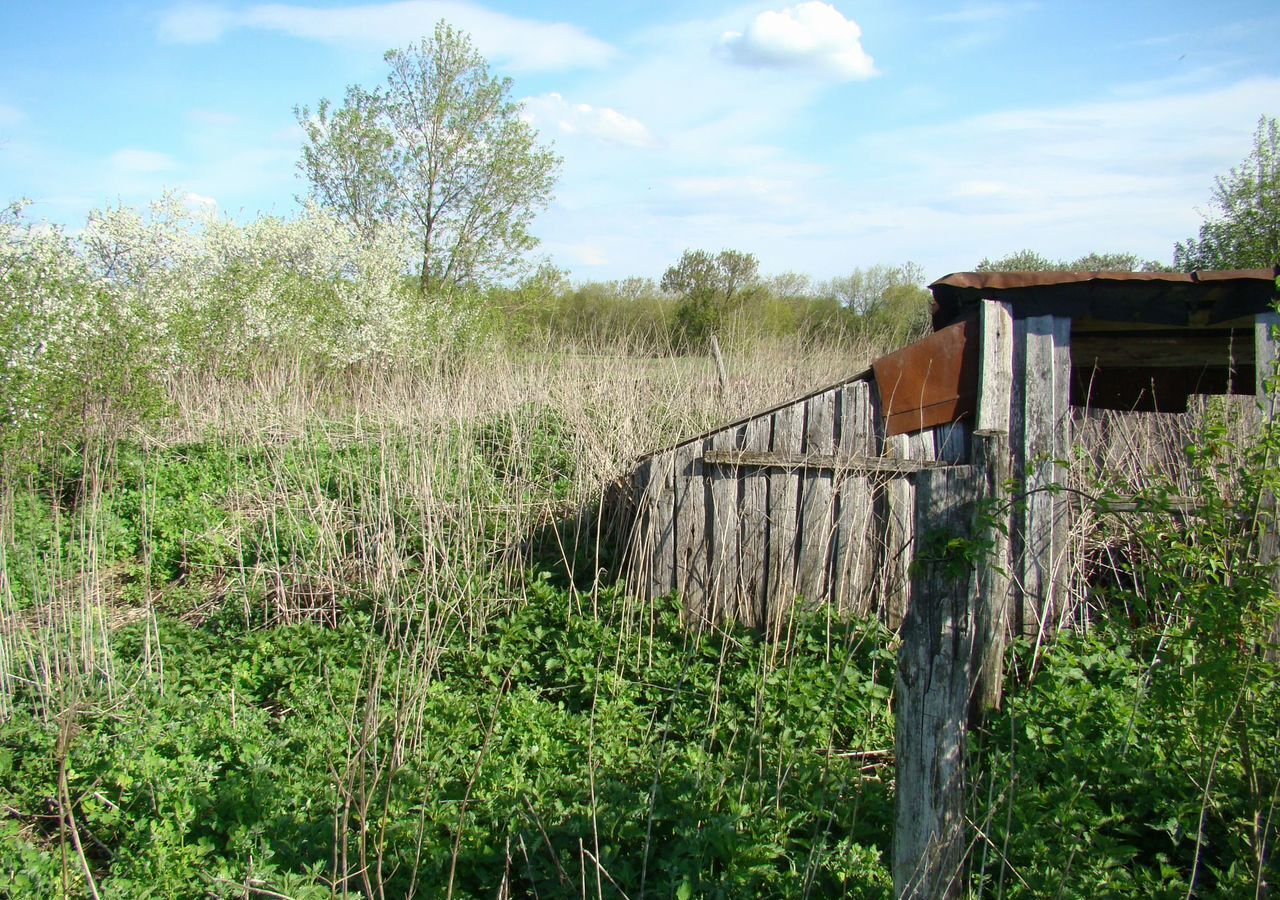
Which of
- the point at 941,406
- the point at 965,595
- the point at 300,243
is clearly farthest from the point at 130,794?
the point at 300,243

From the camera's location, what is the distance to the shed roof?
175 inches

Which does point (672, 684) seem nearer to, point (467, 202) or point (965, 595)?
point (965, 595)

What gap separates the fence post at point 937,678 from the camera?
2324 millimetres

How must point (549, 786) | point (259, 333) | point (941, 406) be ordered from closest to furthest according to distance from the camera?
point (549, 786) < point (941, 406) < point (259, 333)

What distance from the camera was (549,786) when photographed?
3.44 meters

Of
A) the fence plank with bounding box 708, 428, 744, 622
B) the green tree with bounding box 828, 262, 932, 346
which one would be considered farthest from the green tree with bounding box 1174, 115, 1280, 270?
the fence plank with bounding box 708, 428, 744, 622

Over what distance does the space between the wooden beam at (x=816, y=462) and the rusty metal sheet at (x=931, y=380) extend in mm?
198

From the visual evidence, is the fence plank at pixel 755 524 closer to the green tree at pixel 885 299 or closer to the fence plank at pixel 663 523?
the fence plank at pixel 663 523

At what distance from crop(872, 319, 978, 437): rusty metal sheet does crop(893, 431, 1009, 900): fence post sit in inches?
97.7

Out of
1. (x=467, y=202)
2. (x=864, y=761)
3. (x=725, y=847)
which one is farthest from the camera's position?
(x=467, y=202)

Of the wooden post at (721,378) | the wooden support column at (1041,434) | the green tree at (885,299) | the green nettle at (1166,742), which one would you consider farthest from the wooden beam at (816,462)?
the green tree at (885,299)

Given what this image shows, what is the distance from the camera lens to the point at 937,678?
7.73 ft

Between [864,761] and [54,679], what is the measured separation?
4.37 m

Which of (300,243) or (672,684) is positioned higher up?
(300,243)
